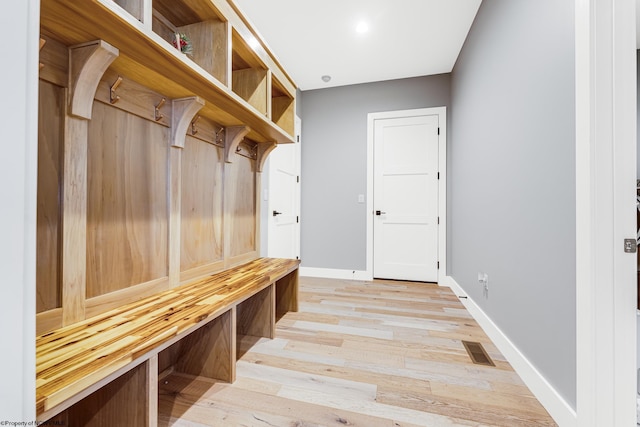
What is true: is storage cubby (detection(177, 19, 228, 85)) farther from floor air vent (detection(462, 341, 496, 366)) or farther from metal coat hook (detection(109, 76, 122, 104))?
floor air vent (detection(462, 341, 496, 366))

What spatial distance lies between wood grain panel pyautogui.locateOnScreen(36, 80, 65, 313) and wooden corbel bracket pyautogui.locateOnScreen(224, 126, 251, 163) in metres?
0.99

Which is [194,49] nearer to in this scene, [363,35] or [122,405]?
[122,405]

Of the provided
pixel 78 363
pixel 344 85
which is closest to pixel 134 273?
pixel 78 363

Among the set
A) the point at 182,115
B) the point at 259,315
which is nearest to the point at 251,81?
the point at 182,115

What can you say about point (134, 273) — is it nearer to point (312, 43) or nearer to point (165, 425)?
point (165, 425)

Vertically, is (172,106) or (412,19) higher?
(412,19)

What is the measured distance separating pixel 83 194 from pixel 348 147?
122 inches

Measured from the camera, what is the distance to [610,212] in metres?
0.99

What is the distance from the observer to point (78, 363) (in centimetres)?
76

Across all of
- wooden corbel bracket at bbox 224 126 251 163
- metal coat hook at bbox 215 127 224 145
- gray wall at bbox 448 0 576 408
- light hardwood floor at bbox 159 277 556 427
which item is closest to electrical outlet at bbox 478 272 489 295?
gray wall at bbox 448 0 576 408

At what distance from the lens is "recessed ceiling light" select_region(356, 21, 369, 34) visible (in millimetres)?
2485

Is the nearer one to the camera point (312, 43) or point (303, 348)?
point (303, 348)

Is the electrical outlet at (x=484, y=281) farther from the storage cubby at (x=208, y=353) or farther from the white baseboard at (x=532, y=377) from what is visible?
the storage cubby at (x=208, y=353)

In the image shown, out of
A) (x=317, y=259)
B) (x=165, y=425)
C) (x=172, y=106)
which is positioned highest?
(x=172, y=106)
